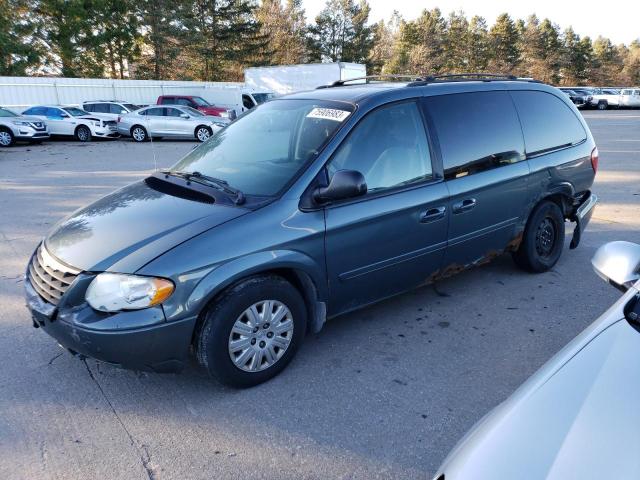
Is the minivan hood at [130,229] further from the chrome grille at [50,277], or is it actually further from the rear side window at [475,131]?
the rear side window at [475,131]

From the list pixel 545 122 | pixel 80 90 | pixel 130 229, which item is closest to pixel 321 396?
pixel 130 229

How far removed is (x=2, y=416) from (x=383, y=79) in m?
4.16

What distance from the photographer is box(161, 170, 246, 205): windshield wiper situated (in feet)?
10.3

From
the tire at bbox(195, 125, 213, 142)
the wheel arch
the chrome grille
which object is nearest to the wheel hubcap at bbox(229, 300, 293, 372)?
the wheel arch

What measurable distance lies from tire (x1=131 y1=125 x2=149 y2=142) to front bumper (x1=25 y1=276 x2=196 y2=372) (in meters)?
18.7

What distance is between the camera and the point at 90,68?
35.2 metres

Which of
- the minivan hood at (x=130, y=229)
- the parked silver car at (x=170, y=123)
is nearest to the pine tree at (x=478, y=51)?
the parked silver car at (x=170, y=123)

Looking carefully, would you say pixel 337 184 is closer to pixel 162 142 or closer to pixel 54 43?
pixel 162 142

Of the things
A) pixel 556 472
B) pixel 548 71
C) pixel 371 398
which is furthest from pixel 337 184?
pixel 548 71

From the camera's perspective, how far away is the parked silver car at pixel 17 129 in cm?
1798

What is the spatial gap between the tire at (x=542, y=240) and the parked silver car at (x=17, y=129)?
62.0 feet

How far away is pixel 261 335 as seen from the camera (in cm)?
303

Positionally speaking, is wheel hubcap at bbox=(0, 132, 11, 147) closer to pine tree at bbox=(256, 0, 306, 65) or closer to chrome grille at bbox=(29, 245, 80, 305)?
chrome grille at bbox=(29, 245, 80, 305)

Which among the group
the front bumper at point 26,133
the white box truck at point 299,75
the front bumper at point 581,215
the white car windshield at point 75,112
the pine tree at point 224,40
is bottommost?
the front bumper at point 581,215
